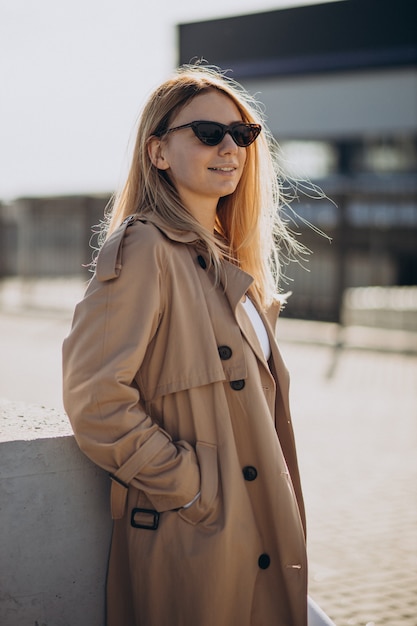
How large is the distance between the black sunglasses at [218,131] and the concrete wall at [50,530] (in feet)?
3.17

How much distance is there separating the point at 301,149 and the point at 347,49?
19.7 ft

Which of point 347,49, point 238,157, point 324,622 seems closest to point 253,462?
point 324,622

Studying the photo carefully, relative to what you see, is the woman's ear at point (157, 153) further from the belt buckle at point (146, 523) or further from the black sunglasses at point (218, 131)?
the belt buckle at point (146, 523)

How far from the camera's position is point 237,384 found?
2.37m

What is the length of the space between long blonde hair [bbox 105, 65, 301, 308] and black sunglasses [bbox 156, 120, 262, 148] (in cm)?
5

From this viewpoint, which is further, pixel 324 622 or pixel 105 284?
pixel 324 622

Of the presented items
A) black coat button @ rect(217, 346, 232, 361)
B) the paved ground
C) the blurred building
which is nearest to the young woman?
black coat button @ rect(217, 346, 232, 361)

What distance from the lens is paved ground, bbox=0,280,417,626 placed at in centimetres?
428

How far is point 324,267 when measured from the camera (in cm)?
1584

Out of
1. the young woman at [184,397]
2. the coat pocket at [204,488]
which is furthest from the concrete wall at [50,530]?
the coat pocket at [204,488]

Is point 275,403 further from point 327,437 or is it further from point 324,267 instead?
point 324,267

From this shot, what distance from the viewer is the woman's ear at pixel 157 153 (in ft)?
8.30

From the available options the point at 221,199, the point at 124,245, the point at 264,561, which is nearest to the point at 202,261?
the point at 124,245

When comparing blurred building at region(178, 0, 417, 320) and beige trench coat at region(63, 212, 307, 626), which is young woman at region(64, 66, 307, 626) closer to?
beige trench coat at region(63, 212, 307, 626)
